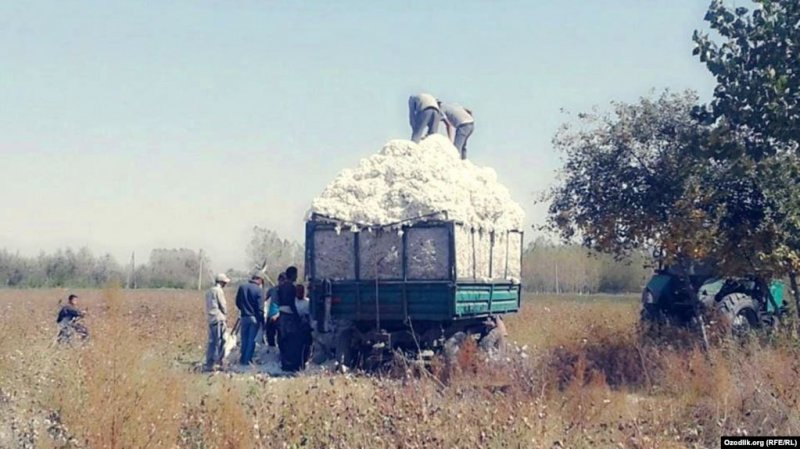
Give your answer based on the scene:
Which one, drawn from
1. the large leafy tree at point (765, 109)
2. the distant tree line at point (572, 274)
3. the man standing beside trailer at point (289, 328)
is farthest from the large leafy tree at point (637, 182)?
the distant tree line at point (572, 274)

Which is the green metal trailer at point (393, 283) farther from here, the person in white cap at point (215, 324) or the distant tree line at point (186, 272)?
the distant tree line at point (186, 272)


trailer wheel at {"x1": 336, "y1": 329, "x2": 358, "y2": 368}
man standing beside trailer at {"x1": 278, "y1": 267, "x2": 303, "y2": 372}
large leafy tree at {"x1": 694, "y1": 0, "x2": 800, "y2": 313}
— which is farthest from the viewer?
man standing beside trailer at {"x1": 278, "y1": 267, "x2": 303, "y2": 372}

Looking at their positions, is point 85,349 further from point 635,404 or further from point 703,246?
point 703,246

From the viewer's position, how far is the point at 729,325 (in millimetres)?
14297

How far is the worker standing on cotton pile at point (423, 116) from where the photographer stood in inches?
655

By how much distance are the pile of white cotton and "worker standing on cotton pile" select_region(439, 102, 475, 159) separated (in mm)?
1423

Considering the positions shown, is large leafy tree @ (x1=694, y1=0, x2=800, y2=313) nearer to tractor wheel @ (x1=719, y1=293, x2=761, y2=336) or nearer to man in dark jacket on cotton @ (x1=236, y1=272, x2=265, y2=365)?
tractor wheel @ (x1=719, y1=293, x2=761, y2=336)

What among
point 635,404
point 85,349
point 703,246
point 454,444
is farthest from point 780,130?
point 85,349

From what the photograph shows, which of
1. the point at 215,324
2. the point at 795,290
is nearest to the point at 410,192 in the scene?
the point at 215,324


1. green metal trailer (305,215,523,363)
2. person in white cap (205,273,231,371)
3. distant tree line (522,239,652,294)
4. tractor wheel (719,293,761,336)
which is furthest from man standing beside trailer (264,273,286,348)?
distant tree line (522,239,652,294)

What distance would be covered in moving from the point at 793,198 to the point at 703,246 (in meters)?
1.34

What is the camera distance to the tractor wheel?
15095mm

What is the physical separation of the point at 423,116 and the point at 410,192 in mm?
2729

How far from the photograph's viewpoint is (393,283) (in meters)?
14.0
